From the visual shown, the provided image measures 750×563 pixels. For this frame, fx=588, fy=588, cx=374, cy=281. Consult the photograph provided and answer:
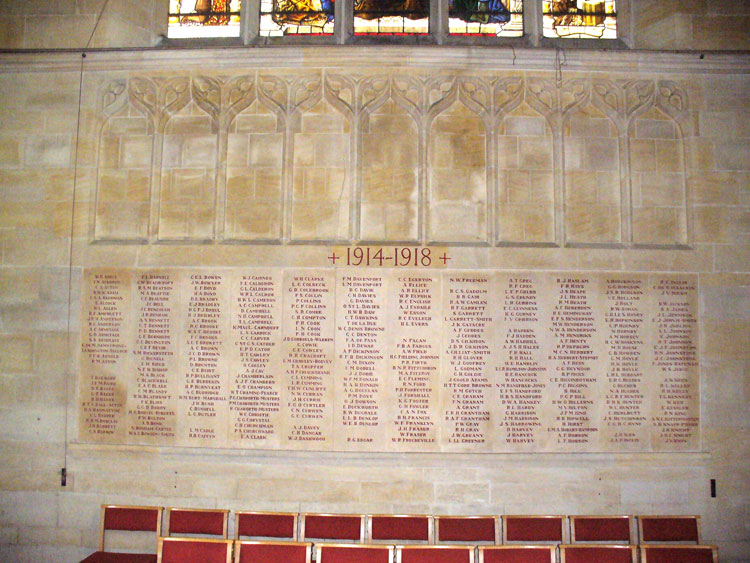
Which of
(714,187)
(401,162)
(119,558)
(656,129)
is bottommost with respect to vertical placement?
(119,558)

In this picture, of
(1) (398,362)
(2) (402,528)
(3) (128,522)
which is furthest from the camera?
(1) (398,362)

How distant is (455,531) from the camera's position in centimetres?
557

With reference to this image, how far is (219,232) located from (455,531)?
3813 mm

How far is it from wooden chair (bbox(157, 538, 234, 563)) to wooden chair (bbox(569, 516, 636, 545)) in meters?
3.20

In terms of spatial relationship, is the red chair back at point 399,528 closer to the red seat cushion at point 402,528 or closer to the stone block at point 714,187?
the red seat cushion at point 402,528

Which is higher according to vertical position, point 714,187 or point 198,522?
point 714,187

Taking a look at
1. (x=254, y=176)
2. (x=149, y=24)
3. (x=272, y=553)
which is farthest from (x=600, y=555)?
(x=149, y=24)

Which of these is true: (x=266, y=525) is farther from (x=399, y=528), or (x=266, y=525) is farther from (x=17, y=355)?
(x=17, y=355)

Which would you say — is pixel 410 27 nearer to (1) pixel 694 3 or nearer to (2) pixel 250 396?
Result: (1) pixel 694 3

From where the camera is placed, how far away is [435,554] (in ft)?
15.2

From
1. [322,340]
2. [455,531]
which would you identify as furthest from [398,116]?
[455,531]

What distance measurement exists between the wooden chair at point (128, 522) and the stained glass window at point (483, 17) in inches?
237

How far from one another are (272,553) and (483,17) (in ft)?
19.3

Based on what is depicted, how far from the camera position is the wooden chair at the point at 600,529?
5.59 meters
